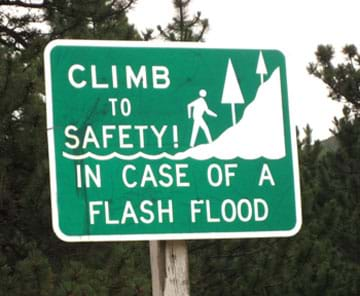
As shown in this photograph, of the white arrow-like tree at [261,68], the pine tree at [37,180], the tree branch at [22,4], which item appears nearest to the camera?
the white arrow-like tree at [261,68]

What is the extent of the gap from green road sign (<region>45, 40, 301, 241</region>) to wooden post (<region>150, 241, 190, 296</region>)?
4.6 inches

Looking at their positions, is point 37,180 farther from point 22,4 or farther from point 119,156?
point 119,156

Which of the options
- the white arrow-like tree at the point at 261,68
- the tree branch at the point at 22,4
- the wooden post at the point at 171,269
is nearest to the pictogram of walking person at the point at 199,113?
the white arrow-like tree at the point at 261,68

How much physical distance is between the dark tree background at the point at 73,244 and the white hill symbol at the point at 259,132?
4525 mm

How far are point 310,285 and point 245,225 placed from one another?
415 inches

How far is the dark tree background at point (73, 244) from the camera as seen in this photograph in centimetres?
779

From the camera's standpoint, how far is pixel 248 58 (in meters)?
3.07

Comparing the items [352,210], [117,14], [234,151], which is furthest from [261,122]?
[352,210]

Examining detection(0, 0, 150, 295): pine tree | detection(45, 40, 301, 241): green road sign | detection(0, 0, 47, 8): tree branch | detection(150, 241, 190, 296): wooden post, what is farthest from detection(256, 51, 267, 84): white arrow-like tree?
detection(0, 0, 47, 8): tree branch

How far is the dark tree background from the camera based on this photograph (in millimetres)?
7789

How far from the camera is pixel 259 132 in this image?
10.0 feet

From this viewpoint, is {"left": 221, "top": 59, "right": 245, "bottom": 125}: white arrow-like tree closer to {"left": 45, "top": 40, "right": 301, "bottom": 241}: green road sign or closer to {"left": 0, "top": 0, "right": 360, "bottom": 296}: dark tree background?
{"left": 45, "top": 40, "right": 301, "bottom": 241}: green road sign

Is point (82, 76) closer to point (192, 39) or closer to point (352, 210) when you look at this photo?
point (192, 39)

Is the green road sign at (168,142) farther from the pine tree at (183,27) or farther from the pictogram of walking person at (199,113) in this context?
the pine tree at (183,27)
